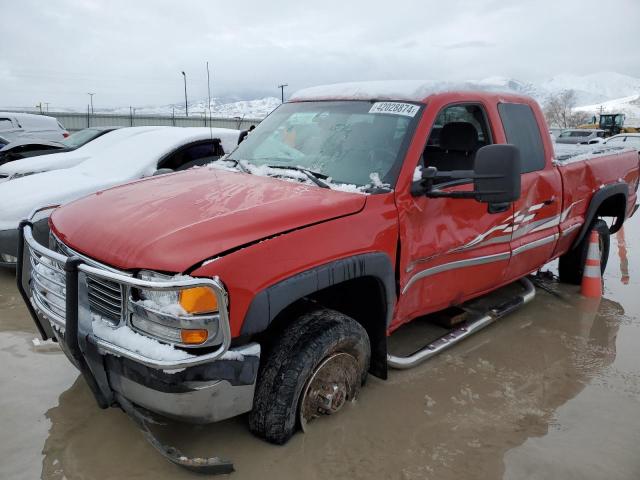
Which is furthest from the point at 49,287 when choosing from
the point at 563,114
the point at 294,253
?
the point at 563,114

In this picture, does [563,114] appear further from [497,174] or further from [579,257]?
[497,174]

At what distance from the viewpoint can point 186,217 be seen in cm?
248

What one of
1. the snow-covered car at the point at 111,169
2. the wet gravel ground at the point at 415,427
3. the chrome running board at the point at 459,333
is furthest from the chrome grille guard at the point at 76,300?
the snow-covered car at the point at 111,169

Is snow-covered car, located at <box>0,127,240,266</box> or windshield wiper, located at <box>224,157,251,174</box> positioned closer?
windshield wiper, located at <box>224,157,251,174</box>

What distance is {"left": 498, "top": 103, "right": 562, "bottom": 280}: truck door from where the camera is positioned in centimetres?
394

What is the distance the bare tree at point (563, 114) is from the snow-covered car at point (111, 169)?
79.5m

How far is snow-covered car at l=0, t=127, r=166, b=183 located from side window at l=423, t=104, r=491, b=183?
442 centimetres

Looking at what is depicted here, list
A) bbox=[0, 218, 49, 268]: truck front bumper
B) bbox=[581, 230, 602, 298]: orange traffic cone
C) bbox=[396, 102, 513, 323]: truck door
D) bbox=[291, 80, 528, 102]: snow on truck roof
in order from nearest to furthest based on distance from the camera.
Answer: bbox=[396, 102, 513, 323]: truck door
bbox=[291, 80, 528, 102]: snow on truck roof
bbox=[0, 218, 49, 268]: truck front bumper
bbox=[581, 230, 602, 298]: orange traffic cone

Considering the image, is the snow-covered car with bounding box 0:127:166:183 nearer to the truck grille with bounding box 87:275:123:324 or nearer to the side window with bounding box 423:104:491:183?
the side window with bounding box 423:104:491:183

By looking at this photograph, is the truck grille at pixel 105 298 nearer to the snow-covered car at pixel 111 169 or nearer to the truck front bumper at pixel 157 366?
the truck front bumper at pixel 157 366

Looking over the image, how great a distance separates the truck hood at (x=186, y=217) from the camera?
2240mm

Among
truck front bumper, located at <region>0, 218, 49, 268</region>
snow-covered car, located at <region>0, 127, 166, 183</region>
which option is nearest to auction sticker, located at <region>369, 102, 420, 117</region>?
truck front bumper, located at <region>0, 218, 49, 268</region>

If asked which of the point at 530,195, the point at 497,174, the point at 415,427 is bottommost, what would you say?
the point at 415,427

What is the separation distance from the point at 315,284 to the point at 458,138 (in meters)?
1.96
